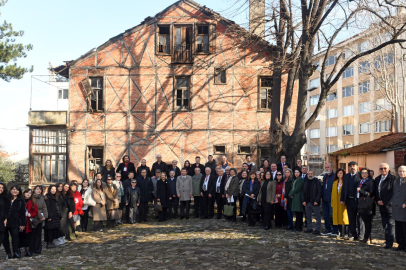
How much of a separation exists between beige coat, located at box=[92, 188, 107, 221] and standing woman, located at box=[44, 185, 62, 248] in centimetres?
228

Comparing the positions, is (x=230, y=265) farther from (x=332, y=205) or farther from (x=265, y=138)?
(x=265, y=138)

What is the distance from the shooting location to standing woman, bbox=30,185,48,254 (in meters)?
9.88

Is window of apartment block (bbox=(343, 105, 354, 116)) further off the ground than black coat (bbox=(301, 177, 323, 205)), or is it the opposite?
window of apartment block (bbox=(343, 105, 354, 116))

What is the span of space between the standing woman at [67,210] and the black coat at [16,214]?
2036mm

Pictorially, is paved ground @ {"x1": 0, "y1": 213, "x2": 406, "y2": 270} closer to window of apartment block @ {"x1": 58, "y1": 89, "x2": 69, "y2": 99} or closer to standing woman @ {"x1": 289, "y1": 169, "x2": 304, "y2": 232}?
standing woman @ {"x1": 289, "y1": 169, "x2": 304, "y2": 232}

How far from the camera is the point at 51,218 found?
35.1 feet

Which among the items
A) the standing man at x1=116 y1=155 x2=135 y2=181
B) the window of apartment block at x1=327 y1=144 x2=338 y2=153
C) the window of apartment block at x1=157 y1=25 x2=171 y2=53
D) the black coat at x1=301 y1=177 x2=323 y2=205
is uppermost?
the window of apartment block at x1=157 y1=25 x2=171 y2=53

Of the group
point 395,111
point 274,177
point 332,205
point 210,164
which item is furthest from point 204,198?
point 395,111

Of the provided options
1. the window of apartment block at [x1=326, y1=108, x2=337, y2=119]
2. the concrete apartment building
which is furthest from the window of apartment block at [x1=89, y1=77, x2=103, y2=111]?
the window of apartment block at [x1=326, y1=108, x2=337, y2=119]

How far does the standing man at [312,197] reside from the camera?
11.5 m

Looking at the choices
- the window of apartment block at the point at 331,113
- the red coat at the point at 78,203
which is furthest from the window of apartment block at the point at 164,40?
the window of apartment block at the point at 331,113

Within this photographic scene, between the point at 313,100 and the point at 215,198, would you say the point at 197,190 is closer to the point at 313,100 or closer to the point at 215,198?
the point at 215,198

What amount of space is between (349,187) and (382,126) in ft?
108

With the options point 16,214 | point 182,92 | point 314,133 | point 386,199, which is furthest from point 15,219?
point 314,133
